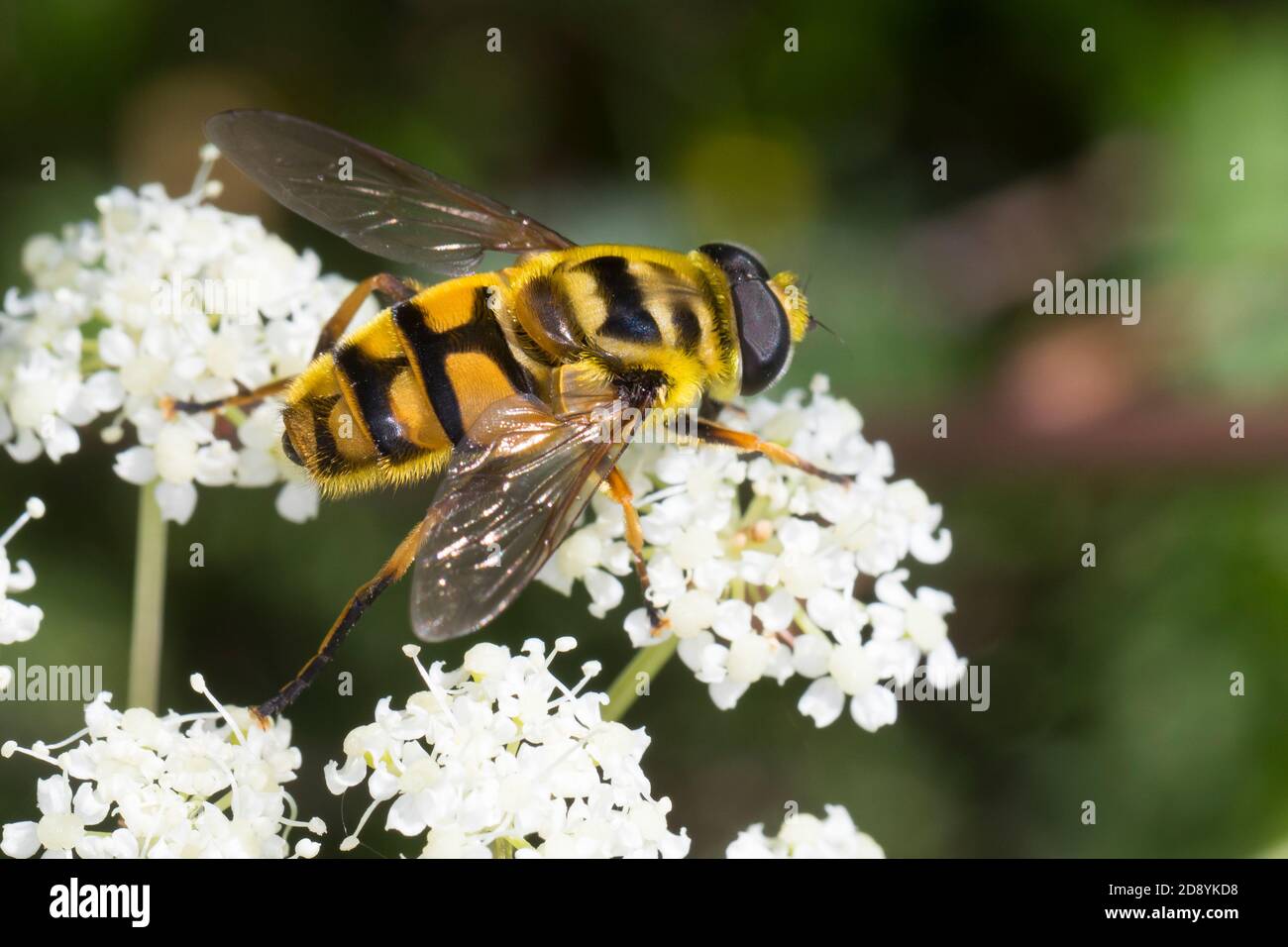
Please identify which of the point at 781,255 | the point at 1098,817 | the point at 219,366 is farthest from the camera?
the point at 781,255

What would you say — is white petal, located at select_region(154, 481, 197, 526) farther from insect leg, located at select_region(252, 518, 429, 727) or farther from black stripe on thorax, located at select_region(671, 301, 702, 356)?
black stripe on thorax, located at select_region(671, 301, 702, 356)

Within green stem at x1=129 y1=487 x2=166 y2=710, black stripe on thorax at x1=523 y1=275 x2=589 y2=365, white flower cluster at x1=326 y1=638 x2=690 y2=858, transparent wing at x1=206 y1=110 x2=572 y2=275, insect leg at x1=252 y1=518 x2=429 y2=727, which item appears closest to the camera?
white flower cluster at x1=326 y1=638 x2=690 y2=858

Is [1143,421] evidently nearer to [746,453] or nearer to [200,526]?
[746,453]

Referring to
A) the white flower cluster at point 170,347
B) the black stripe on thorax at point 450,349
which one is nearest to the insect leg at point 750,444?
the black stripe on thorax at point 450,349

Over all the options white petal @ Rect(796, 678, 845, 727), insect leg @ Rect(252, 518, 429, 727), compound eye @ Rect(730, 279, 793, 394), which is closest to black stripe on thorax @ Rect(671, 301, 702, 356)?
compound eye @ Rect(730, 279, 793, 394)

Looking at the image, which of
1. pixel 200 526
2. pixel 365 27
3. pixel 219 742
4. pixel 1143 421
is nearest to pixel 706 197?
pixel 365 27

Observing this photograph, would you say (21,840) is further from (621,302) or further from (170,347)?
(621,302)
